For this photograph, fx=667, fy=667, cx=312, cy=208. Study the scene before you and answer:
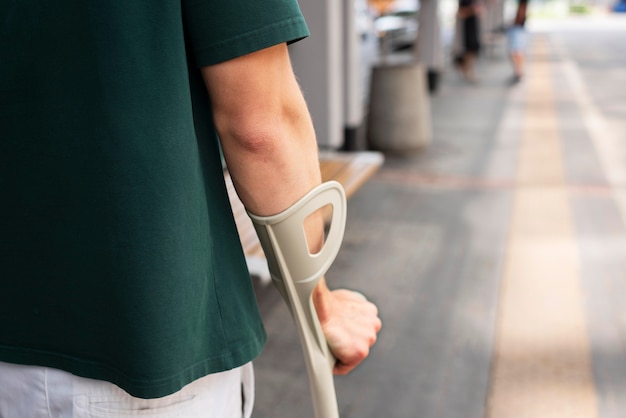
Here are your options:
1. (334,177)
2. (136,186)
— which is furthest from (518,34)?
(136,186)

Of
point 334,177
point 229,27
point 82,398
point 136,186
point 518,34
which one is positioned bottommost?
point 518,34

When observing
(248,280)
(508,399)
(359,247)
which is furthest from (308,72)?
(248,280)

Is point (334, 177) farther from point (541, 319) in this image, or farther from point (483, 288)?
point (541, 319)

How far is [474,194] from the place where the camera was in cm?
576

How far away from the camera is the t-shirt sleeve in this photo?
881 mm

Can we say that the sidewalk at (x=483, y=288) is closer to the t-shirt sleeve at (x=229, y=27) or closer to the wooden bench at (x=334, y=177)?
the wooden bench at (x=334, y=177)

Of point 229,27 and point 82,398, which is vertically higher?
point 229,27

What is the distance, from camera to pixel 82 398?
39.7 inches

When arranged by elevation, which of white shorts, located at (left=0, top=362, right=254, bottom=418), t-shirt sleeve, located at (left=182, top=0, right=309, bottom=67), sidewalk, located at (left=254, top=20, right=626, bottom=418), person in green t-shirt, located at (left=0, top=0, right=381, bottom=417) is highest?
t-shirt sleeve, located at (left=182, top=0, right=309, bottom=67)

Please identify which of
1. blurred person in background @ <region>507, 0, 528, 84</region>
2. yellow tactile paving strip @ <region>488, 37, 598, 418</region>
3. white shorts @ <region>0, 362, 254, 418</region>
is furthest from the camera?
blurred person in background @ <region>507, 0, 528, 84</region>

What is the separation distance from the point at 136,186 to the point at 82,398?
0.35m

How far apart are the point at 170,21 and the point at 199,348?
479mm

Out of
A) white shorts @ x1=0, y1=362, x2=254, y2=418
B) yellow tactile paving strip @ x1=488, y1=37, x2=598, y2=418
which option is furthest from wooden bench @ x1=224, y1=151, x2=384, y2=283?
white shorts @ x1=0, y1=362, x2=254, y2=418

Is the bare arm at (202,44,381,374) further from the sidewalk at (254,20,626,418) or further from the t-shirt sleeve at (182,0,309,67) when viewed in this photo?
the sidewalk at (254,20,626,418)
